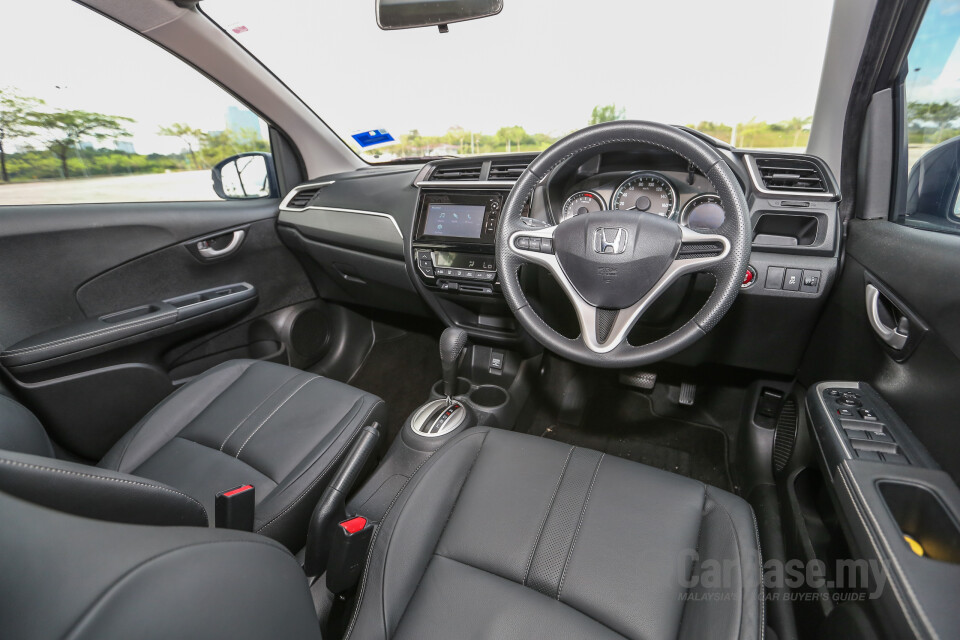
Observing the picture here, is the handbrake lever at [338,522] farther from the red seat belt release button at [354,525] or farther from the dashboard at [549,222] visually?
the dashboard at [549,222]

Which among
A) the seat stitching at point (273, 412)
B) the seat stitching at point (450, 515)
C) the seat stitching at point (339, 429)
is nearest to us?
the seat stitching at point (450, 515)

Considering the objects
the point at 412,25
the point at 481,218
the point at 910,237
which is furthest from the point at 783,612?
the point at 412,25

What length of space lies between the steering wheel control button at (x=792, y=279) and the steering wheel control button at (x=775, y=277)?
12 mm

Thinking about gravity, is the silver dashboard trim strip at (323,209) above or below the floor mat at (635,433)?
above

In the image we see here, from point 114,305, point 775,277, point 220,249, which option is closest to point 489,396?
point 775,277

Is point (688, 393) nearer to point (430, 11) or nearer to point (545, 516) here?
point (545, 516)

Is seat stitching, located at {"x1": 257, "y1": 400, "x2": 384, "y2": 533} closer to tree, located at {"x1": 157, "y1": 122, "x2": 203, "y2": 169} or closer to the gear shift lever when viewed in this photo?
the gear shift lever

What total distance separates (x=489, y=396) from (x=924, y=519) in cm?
136

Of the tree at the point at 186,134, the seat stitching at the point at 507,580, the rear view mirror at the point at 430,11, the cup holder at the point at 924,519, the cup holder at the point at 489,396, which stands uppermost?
the rear view mirror at the point at 430,11

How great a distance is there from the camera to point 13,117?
1706 mm

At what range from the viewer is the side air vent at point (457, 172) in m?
1.80

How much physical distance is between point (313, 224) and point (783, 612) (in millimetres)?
2129

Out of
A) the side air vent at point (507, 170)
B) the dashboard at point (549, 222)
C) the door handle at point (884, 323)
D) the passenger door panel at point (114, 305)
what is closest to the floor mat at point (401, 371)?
the dashboard at point (549, 222)

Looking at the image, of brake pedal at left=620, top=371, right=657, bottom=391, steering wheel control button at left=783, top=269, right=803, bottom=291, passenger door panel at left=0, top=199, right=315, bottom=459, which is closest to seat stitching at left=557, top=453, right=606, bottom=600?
steering wheel control button at left=783, top=269, right=803, bottom=291
